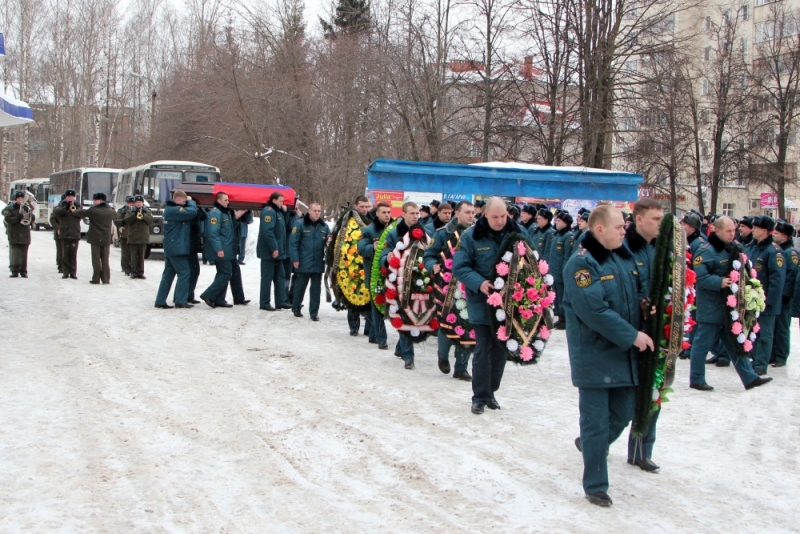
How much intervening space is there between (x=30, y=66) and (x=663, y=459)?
59.4 m

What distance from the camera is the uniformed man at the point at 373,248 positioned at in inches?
433

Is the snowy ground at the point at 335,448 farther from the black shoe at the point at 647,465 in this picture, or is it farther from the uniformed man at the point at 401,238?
the uniformed man at the point at 401,238

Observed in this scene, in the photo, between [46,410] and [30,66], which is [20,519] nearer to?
[46,410]

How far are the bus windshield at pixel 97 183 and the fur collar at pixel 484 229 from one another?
36.8 meters

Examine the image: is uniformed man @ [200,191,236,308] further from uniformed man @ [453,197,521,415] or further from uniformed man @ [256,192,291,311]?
uniformed man @ [453,197,521,415]

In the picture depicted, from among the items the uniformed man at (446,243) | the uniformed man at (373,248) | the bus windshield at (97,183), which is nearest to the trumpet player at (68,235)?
the uniformed man at (373,248)

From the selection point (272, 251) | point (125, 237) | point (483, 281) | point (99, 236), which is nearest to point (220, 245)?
point (272, 251)

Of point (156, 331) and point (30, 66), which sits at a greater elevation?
point (30, 66)

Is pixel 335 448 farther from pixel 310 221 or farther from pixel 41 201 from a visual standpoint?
pixel 41 201

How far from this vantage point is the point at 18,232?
1798 cm

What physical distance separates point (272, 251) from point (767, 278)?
7578mm

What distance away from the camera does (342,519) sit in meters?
4.86

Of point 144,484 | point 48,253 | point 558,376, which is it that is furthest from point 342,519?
point 48,253

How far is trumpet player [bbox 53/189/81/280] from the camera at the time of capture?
18062mm
